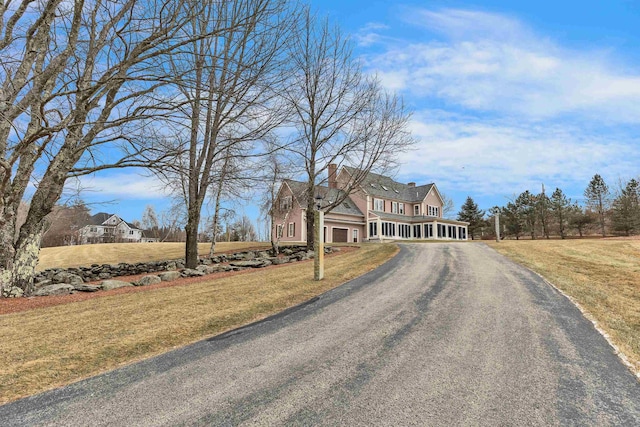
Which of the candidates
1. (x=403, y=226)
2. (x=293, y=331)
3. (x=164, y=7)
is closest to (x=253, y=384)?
(x=293, y=331)

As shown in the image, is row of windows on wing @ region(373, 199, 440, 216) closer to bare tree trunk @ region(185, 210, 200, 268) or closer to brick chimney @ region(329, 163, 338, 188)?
brick chimney @ region(329, 163, 338, 188)

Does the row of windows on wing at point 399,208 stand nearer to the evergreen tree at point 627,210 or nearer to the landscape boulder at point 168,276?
the evergreen tree at point 627,210

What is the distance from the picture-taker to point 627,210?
3584 cm


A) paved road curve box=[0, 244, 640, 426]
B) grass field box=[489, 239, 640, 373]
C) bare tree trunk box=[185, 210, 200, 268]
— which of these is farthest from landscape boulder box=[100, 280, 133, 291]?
grass field box=[489, 239, 640, 373]

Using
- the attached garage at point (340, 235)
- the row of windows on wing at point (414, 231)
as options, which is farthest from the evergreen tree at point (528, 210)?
the attached garage at point (340, 235)

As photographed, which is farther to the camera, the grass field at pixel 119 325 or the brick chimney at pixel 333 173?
the brick chimney at pixel 333 173

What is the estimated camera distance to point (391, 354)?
466 cm

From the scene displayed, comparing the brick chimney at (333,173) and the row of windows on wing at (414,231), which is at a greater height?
the brick chimney at (333,173)

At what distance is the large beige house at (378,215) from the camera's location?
32188mm

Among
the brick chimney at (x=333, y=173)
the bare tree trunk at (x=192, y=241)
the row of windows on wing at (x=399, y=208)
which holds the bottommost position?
the bare tree trunk at (x=192, y=241)

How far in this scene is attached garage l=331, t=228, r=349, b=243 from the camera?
107ft

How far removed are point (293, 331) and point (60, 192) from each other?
335 inches

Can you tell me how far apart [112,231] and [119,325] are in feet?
236

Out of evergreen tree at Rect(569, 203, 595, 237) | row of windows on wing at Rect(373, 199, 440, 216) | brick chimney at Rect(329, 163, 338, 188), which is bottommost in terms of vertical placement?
evergreen tree at Rect(569, 203, 595, 237)
